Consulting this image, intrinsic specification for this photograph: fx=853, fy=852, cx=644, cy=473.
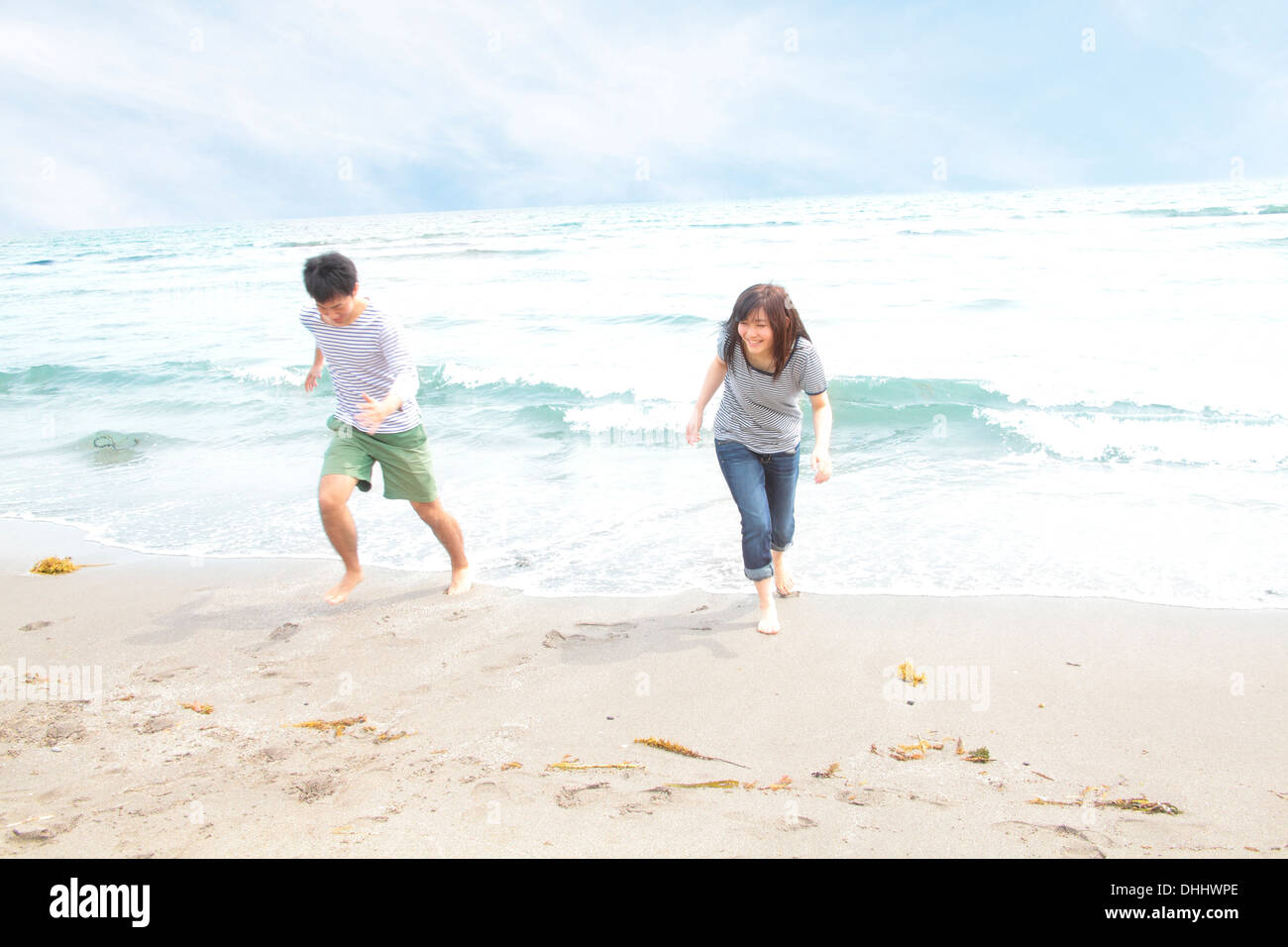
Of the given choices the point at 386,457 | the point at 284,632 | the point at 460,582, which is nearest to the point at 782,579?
the point at 460,582

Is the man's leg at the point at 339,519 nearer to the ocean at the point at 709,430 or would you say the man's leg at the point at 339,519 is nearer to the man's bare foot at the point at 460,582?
the man's bare foot at the point at 460,582

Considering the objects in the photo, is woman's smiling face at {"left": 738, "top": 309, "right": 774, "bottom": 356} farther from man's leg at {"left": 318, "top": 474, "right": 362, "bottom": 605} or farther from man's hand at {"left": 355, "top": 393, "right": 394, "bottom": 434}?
man's leg at {"left": 318, "top": 474, "right": 362, "bottom": 605}

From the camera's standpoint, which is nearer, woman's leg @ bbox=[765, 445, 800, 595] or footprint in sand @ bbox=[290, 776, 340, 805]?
footprint in sand @ bbox=[290, 776, 340, 805]

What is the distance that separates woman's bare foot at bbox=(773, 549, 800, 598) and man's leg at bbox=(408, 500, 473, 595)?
175cm

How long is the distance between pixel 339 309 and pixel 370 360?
1.08 ft

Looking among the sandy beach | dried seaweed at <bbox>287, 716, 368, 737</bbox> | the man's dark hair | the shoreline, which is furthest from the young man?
dried seaweed at <bbox>287, 716, 368, 737</bbox>

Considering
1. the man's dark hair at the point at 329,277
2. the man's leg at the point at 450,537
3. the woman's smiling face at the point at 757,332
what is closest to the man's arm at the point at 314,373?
the man's dark hair at the point at 329,277

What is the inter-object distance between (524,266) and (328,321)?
72.2 feet

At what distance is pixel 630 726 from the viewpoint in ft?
10.9

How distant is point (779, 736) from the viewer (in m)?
3.22

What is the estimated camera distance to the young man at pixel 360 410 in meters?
4.10

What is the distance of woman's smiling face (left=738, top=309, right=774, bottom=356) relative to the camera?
373cm

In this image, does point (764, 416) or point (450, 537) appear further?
point (450, 537)

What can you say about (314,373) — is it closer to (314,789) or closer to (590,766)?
(314,789)
